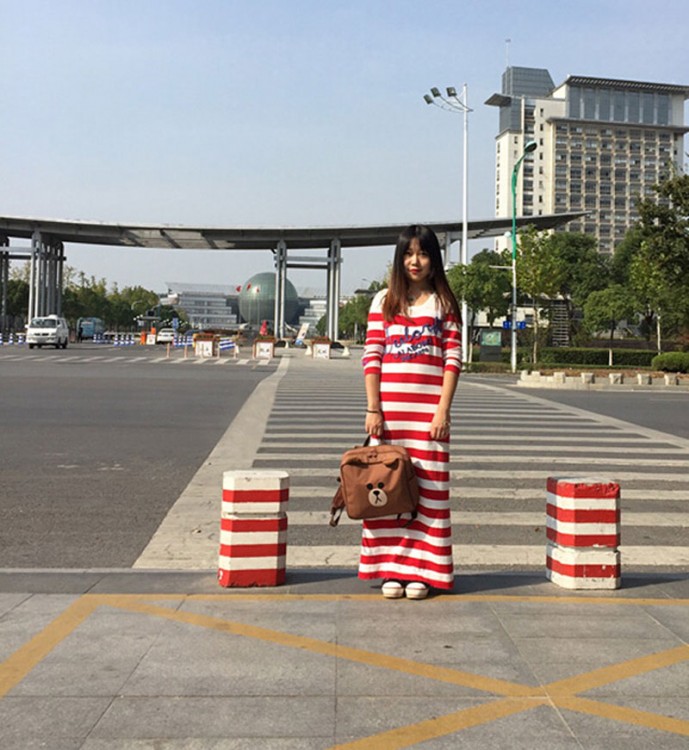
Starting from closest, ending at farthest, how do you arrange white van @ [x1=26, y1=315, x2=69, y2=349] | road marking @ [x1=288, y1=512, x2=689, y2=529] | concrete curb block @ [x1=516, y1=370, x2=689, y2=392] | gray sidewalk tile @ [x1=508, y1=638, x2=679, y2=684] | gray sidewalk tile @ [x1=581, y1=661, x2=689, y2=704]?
gray sidewalk tile @ [x1=581, y1=661, x2=689, y2=704]
gray sidewalk tile @ [x1=508, y1=638, x2=679, y2=684]
road marking @ [x1=288, y1=512, x2=689, y2=529]
concrete curb block @ [x1=516, y1=370, x2=689, y2=392]
white van @ [x1=26, y1=315, x2=69, y2=349]

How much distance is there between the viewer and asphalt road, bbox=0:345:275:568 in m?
6.19

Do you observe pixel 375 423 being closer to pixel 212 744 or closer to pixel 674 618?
pixel 674 618

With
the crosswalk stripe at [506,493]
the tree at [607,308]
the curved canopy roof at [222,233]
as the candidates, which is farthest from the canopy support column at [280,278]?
the crosswalk stripe at [506,493]

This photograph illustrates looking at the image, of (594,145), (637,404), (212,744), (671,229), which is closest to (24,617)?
(212,744)

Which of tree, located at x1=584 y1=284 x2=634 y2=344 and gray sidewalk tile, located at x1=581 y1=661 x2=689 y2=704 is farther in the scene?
tree, located at x1=584 y1=284 x2=634 y2=344

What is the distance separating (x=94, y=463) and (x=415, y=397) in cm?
577

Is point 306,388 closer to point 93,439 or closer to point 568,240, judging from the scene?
point 93,439

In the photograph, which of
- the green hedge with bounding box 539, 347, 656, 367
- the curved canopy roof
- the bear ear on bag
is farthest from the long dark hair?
the curved canopy roof

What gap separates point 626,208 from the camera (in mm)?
145375

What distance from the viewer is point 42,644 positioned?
12.8ft

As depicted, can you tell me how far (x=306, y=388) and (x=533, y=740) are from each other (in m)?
19.7

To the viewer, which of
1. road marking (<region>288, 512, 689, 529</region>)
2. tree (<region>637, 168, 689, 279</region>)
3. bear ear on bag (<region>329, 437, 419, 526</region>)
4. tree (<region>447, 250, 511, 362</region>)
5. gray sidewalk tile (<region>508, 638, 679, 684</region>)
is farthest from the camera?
tree (<region>447, 250, 511, 362</region>)

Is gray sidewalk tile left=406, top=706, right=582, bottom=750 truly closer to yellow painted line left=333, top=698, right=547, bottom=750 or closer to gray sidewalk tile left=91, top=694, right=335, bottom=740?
yellow painted line left=333, top=698, right=547, bottom=750

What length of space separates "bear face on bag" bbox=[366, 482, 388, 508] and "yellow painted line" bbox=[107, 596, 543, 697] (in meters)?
0.79
